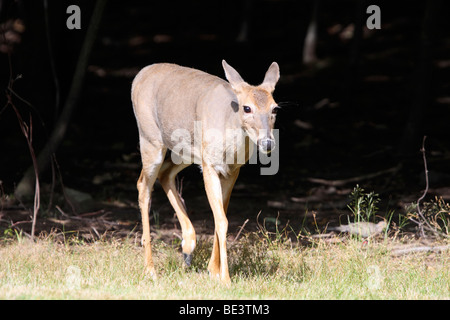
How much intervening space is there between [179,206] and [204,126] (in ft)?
4.16

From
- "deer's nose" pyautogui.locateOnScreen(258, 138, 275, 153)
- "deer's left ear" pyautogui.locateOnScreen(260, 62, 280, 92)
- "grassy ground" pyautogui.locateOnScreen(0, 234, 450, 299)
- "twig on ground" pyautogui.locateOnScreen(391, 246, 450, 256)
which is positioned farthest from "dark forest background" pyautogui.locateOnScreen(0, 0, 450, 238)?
"deer's nose" pyautogui.locateOnScreen(258, 138, 275, 153)

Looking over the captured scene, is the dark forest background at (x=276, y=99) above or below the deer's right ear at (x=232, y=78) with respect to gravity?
below

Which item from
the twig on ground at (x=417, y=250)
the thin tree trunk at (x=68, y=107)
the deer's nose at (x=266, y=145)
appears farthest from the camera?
the thin tree trunk at (x=68, y=107)

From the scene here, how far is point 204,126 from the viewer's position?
6805 millimetres

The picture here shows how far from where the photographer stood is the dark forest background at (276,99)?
36.1 feet

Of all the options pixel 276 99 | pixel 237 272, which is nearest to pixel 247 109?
pixel 237 272

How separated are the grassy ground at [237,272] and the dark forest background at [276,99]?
1553 millimetres

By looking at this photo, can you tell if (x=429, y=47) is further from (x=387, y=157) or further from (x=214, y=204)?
(x=214, y=204)

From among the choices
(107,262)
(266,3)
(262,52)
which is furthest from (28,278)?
(266,3)

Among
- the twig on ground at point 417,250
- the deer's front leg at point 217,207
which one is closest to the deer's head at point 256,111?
the deer's front leg at point 217,207

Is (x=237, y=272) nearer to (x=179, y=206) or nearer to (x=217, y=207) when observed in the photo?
(x=217, y=207)

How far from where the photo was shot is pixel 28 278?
263 inches

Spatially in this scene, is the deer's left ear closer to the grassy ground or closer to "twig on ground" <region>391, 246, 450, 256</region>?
the grassy ground

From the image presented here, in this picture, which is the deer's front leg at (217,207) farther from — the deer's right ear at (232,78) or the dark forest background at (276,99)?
the dark forest background at (276,99)
